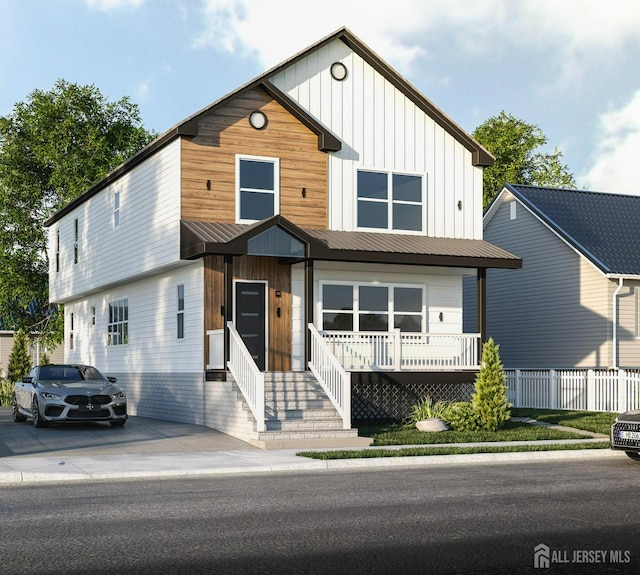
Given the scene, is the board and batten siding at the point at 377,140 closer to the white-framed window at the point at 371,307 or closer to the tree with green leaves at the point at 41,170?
the white-framed window at the point at 371,307

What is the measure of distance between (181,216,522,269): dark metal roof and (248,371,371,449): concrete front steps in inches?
123

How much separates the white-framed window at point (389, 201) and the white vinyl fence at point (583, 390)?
21.3 ft

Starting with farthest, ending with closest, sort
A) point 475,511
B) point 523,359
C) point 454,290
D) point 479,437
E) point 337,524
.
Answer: point 523,359 < point 454,290 < point 479,437 < point 475,511 < point 337,524

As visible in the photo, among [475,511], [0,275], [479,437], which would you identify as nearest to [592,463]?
[479,437]

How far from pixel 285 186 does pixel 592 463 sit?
11276mm

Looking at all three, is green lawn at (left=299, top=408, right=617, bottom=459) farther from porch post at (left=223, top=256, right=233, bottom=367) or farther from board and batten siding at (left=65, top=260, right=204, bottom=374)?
board and batten siding at (left=65, top=260, right=204, bottom=374)

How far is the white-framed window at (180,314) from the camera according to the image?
24.7 meters

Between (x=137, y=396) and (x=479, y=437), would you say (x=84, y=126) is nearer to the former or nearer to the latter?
(x=137, y=396)

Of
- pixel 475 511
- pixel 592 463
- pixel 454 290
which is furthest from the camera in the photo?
pixel 454 290

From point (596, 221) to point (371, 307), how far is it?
12.3m

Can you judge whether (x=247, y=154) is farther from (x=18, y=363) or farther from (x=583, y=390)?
(x=18, y=363)

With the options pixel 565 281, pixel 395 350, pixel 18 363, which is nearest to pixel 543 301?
pixel 565 281

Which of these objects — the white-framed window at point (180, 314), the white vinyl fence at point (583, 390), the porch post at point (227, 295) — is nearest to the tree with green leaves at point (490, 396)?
the white vinyl fence at point (583, 390)

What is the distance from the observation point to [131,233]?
2727 centimetres
